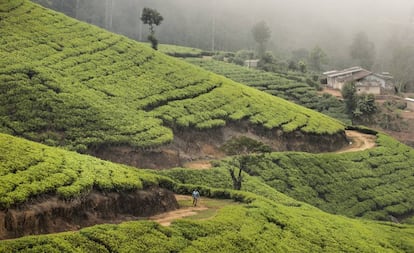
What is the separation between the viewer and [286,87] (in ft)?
255

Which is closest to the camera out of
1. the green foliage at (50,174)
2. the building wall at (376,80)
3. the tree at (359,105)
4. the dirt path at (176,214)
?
the green foliage at (50,174)

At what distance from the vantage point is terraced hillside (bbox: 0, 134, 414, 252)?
21938 millimetres

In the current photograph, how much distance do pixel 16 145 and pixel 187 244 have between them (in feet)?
27.3

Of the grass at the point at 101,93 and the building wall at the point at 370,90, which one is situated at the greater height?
the grass at the point at 101,93

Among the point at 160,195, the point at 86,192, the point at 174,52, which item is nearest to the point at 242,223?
the point at 160,195

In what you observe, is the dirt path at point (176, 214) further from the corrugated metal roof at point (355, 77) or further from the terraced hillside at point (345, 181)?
the corrugated metal roof at point (355, 77)

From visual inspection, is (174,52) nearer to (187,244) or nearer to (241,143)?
(241,143)

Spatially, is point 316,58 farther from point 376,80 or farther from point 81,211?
point 81,211

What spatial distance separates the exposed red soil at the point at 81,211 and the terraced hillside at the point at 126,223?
0.04 m

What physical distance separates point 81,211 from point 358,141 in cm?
4058

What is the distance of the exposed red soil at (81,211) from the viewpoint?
861 inches

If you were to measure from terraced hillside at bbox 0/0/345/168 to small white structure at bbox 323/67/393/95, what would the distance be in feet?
→ 91.7

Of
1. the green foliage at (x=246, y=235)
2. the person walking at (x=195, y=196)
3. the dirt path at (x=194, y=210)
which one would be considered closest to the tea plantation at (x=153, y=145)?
the green foliage at (x=246, y=235)

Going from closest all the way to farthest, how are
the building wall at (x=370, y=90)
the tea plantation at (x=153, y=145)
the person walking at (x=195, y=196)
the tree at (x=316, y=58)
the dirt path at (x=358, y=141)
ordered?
1. the tea plantation at (x=153, y=145)
2. the person walking at (x=195, y=196)
3. the dirt path at (x=358, y=141)
4. the building wall at (x=370, y=90)
5. the tree at (x=316, y=58)
